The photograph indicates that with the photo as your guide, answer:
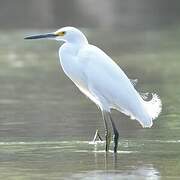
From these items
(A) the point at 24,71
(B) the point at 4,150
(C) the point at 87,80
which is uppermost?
(C) the point at 87,80

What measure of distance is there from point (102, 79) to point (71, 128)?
173 centimetres

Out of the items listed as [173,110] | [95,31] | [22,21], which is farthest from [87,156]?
[22,21]

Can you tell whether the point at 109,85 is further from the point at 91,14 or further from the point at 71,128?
the point at 91,14

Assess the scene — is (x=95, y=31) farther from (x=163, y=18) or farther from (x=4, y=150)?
(x=4, y=150)

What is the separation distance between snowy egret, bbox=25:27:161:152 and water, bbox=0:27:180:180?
435 millimetres

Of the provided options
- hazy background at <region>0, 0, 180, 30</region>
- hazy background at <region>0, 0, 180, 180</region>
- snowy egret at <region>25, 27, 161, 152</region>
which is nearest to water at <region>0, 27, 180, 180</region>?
hazy background at <region>0, 0, 180, 180</region>

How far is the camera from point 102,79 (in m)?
10.1

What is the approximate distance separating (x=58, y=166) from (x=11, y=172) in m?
0.55

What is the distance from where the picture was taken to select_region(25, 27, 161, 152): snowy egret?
10086 millimetres

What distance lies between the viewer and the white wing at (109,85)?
10078 mm

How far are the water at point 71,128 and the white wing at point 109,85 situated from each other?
0.46 m

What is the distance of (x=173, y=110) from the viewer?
522 inches

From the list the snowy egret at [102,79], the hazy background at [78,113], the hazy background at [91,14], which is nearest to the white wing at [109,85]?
the snowy egret at [102,79]

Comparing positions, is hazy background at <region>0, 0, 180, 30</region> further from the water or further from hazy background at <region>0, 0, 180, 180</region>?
the water
